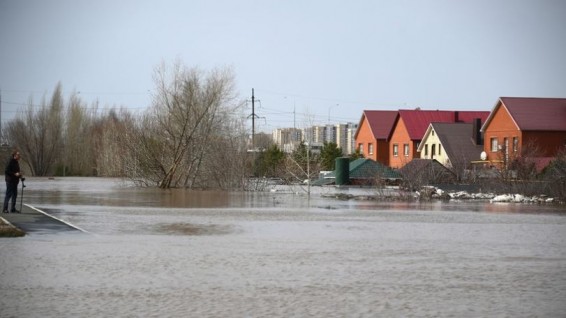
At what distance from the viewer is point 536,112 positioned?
64.8 m

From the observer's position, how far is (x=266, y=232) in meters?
20.5

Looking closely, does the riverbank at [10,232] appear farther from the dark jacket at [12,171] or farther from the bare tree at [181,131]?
the bare tree at [181,131]

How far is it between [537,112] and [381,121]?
2615 cm

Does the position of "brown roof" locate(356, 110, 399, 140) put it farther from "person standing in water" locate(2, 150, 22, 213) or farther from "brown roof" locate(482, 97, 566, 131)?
"person standing in water" locate(2, 150, 22, 213)

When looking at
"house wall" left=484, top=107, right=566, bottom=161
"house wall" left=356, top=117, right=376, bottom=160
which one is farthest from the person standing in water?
"house wall" left=356, top=117, right=376, bottom=160

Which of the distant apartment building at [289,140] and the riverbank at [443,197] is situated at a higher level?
the distant apartment building at [289,140]

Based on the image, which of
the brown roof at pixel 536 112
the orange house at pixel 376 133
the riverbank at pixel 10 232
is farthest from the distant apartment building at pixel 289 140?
the riverbank at pixel 10 232

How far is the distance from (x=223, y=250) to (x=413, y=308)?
6.73 metres

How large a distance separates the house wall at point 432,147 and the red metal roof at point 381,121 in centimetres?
858

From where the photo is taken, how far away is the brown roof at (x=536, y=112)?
62.8 meters

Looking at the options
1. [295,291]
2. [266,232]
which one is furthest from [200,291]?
[266,232]

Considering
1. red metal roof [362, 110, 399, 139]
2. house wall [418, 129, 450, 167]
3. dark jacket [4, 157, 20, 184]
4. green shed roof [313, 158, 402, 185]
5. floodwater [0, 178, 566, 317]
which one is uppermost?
red metal roof [362, 110, 399, 139]

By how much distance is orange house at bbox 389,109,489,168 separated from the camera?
81.3 meters

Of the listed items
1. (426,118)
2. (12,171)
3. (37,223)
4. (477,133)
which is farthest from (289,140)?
(37,223)
